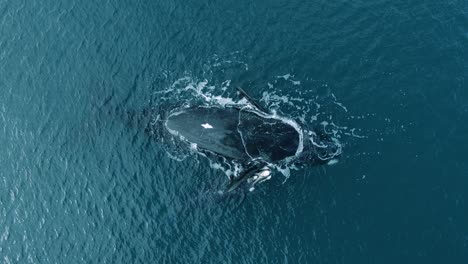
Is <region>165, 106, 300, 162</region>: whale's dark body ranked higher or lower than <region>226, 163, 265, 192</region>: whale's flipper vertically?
higher

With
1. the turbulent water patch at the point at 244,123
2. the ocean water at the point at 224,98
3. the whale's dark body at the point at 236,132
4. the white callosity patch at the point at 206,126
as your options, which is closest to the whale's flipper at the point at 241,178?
the turbulent water patch at the point at 244,123

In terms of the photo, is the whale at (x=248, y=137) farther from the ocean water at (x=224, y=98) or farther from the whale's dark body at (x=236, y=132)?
the ocean water at (x=224, y=98)

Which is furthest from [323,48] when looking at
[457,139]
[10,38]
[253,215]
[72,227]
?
[10,38]

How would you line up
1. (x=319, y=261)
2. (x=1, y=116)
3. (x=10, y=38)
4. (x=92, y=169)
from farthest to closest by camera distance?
1. (x=10, y=38)
2. (x=1, y=116)
3. (x=92, y=169)
4. (x=319, y=261)

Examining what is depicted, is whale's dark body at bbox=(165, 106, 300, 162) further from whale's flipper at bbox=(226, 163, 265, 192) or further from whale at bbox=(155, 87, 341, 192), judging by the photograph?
whale's flipper at bbox=(226, 163, 265, 192)

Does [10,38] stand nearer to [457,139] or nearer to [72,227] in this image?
[72,227]

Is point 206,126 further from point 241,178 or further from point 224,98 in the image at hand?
point 241,178

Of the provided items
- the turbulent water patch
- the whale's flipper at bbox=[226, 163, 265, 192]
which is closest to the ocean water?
the turbulent water patch
